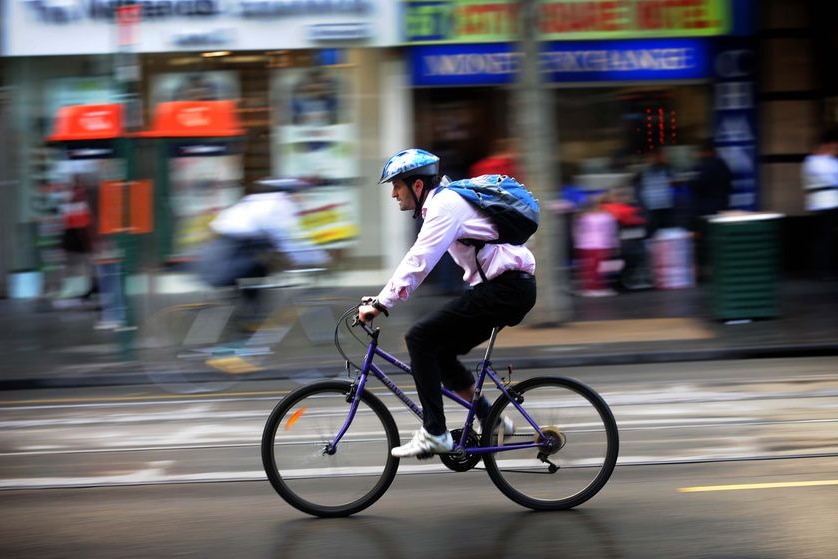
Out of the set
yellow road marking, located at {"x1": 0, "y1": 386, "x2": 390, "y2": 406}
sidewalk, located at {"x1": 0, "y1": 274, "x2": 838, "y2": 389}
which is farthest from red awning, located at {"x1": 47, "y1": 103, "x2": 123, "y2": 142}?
yellow road marking, located at {"x1": 0, "y1": 386, "x2": 390, "y2": 406}

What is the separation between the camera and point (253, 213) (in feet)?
31.3

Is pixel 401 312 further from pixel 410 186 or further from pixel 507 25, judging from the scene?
pixel 410 186

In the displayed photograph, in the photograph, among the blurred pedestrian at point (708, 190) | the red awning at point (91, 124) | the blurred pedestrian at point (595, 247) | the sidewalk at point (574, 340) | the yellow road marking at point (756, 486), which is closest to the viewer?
the yellow road marking at point (756, 486)

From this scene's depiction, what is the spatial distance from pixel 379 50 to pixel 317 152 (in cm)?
158

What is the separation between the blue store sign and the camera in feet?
48.9

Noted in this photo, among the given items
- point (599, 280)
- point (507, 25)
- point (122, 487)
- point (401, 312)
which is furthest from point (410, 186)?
point (507, 25)

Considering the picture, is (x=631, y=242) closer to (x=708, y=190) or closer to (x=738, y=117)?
(x=708, y=190)

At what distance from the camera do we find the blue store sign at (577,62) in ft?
48.9

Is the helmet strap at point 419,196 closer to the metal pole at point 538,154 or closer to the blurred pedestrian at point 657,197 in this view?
the metal pole at point 538,154

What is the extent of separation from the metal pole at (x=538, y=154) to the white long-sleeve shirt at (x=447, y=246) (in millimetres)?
6350

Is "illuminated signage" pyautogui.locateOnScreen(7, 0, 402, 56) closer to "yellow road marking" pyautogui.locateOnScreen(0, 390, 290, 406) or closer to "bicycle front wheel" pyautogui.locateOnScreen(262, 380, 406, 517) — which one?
"yellow road marking" pyautogui.locateOnScreen(0, 390, 290, 406)

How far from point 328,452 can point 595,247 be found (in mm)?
8931

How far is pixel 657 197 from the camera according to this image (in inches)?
577

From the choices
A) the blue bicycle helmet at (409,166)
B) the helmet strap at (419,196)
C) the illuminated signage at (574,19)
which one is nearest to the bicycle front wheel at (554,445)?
the helmet strap at (419,196)
